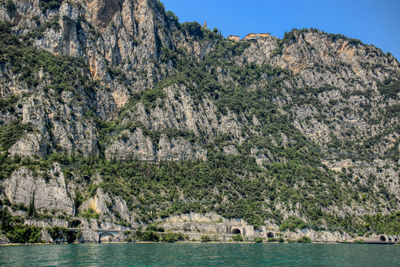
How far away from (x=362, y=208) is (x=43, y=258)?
143 meters

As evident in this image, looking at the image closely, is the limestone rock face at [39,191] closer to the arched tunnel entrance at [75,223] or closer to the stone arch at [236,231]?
the arched tunnel entrance at [75,223]

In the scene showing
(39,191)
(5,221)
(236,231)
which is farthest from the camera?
(236,231)

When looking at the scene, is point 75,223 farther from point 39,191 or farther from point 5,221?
point 5,221

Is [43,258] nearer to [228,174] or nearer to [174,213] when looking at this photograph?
[174,213]

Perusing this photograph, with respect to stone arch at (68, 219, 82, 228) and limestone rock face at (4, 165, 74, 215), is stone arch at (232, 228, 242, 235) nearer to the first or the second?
stone arch at (68, 219, 82, 228)

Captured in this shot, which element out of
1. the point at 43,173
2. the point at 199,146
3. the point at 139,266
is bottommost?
the point at 139,266

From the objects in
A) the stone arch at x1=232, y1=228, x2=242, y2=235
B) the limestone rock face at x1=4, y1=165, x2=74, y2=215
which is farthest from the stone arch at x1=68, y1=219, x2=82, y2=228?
the stone arch at x1=232, y1=228, x2=242, y2=235

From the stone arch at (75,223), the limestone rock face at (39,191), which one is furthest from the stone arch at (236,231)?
the limestone rock face at (39,191)

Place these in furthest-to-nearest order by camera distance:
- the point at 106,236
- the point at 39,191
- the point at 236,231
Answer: the point at 236,231
the point at 39,191
the point at 106,236

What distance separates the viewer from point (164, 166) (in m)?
180

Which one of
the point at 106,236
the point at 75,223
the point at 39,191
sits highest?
the point at 39,191

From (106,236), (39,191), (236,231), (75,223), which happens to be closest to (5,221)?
(39,191)

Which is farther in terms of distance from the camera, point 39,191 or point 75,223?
point 39,191

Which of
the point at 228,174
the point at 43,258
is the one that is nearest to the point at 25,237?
the point at 43,258
